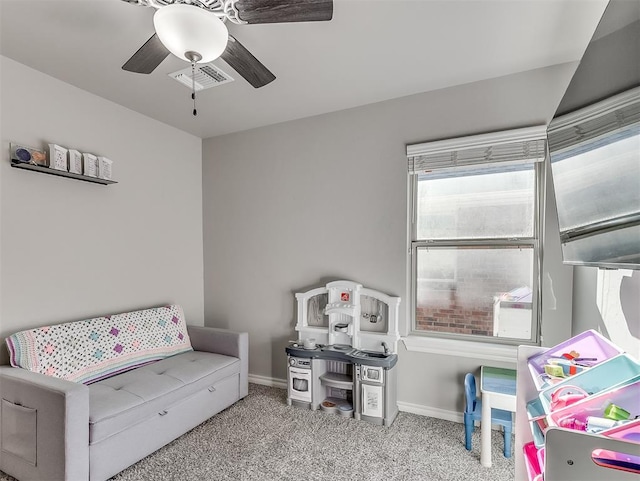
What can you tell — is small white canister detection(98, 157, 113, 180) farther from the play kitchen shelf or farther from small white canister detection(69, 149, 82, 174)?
the play kitchen shelf

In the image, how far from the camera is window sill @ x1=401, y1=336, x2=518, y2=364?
8.23 ft

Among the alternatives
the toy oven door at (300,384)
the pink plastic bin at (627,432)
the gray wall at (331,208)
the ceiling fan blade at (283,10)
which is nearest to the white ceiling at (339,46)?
the gray wall at (331,208)

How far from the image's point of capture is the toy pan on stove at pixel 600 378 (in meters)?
1.09

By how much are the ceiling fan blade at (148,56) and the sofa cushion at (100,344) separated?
1.83m

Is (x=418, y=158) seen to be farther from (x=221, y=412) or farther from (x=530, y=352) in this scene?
(x=221, y=412)

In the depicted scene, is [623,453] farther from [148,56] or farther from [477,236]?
[148,56]

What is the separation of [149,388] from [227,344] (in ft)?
2.72

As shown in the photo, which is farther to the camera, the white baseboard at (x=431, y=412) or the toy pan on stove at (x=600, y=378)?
the white baseboard at (x=431, y=412)

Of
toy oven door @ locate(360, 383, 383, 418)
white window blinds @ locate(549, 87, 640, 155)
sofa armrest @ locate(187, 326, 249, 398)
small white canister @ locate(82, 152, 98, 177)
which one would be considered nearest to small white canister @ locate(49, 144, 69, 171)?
small white canister @ locate(82, 152, 98, 177)

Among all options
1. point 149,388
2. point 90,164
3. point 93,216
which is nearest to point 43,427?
point 149,388

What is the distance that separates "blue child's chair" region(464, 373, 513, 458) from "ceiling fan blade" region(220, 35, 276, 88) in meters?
2.37

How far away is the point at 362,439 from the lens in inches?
96.2

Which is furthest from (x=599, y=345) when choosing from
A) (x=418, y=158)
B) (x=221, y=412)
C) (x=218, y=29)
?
(x=221, y=412)

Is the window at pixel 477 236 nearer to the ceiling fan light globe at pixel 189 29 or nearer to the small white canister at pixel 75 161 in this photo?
the ceiling fan light globe at pixel 189 29
